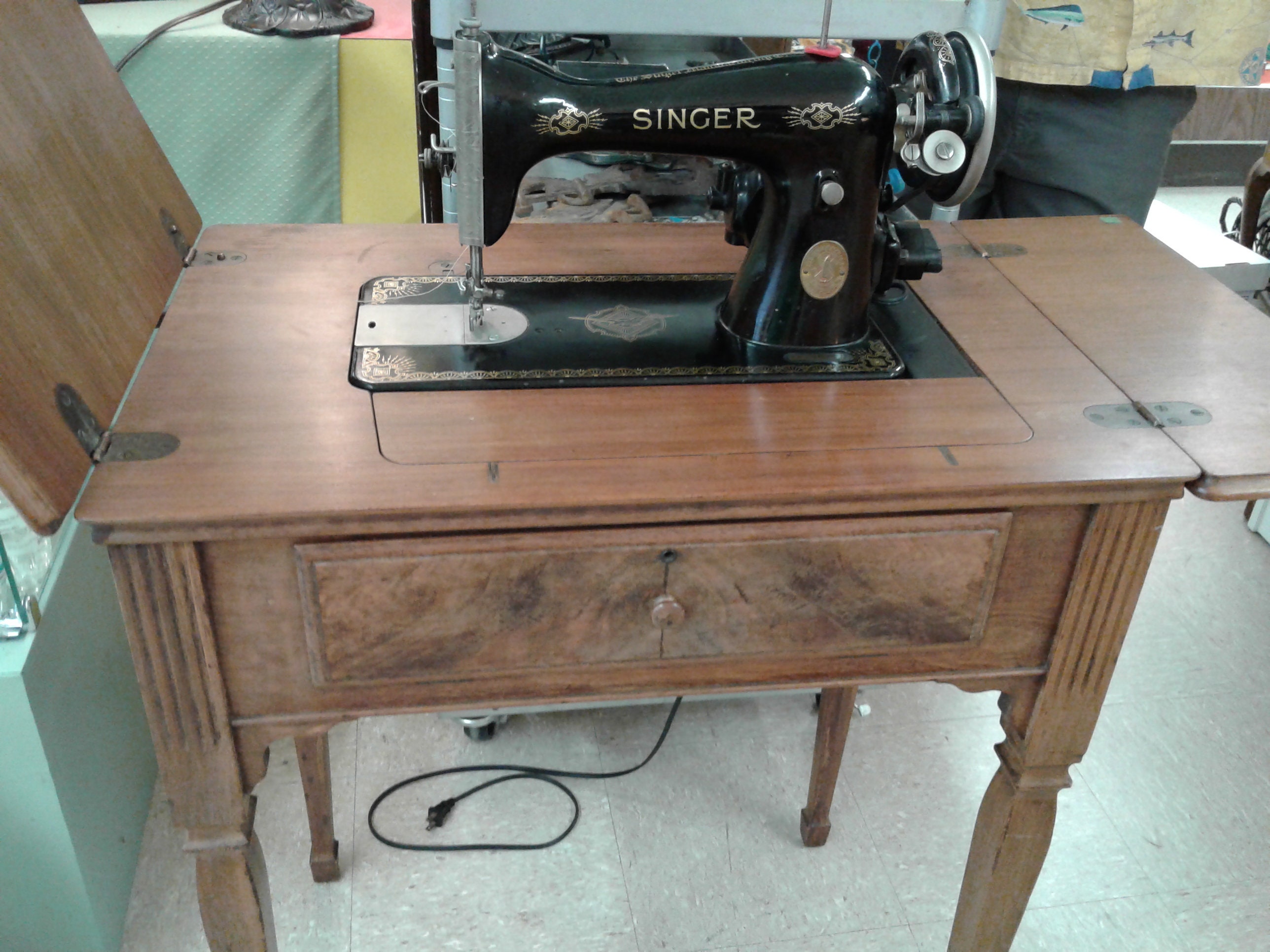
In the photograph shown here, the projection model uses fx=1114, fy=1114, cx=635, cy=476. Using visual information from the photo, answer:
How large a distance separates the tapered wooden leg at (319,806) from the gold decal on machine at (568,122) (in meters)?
0.79

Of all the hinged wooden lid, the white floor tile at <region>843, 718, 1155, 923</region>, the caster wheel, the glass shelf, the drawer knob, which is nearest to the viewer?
the hinged wooden lid

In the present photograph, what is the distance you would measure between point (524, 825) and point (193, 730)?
2.66 ft

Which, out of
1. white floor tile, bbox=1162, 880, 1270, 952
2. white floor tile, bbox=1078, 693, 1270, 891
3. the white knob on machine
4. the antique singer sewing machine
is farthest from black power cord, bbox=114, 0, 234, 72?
white floor tile, bbox=1162, 880, 1270, 952

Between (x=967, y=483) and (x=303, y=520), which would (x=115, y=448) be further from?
(x=967, y=483)

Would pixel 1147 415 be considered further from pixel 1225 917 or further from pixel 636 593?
pixel 1225 917

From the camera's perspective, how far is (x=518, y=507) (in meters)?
0.80

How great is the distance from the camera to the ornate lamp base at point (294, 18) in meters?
1.89

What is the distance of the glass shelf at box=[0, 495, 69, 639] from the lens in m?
1.18

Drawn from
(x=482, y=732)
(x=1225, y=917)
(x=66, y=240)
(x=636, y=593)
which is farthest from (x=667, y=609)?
(x=1225, y=917)

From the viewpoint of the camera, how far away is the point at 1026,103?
165 cm

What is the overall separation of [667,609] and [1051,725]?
0.40 metres

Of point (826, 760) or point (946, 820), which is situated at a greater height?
point (826, 760)

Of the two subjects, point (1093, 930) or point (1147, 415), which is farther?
point (1093, 930)

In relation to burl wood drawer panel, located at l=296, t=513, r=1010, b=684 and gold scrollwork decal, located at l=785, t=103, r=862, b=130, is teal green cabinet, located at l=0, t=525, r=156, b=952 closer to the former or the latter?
burl wood drawer panel, located at l=296, t=513, r=1010, b=684
